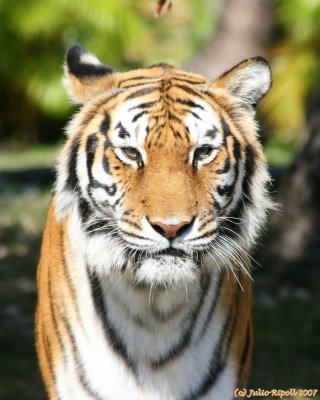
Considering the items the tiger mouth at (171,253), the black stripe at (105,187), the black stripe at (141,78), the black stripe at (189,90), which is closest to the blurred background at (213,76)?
the black stripe at (141,78)

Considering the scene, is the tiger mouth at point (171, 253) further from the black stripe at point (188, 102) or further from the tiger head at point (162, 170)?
the black stripe at point (188, 102)

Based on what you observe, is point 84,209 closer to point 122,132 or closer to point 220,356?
point 122,132

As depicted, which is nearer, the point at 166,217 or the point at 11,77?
the point at 166,217

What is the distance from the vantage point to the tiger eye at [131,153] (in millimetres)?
3754

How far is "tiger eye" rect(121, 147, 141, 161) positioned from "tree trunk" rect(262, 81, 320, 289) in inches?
189

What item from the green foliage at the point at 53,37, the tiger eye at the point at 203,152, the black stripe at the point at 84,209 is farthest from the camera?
the green foliage at the point at 53,37

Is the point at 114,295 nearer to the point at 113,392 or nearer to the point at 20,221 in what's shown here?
the point at 113,392

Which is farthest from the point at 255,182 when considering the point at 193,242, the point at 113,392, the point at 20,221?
the point at 20,221

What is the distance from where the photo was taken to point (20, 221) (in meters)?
10.7

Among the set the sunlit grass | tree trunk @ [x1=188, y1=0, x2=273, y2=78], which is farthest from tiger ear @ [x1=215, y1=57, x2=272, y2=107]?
tree trunk @ [x1=188, y1=0, x2=273, y2=78]

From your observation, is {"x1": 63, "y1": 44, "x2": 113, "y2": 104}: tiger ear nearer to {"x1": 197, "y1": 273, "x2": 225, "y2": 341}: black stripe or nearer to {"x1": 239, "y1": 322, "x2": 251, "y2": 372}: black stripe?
{"x1": 197, "y1": 273, "x2": 225, "y2": 341}: black stripe

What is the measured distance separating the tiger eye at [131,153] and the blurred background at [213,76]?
2646mm

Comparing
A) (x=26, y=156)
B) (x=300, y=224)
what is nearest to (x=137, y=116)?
(x=300, y=224)

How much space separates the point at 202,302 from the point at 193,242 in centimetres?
54
